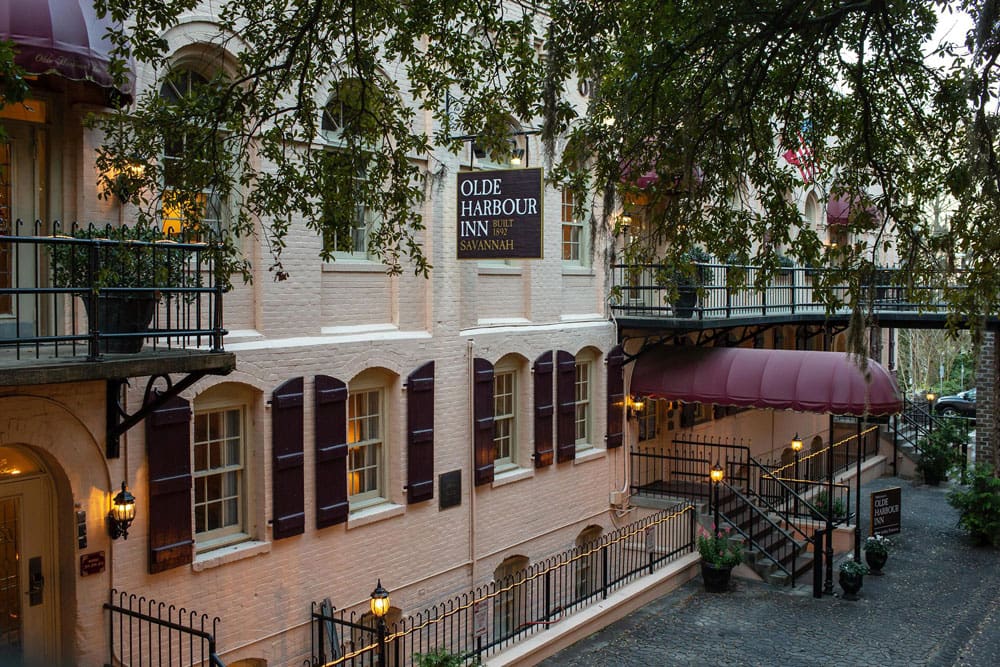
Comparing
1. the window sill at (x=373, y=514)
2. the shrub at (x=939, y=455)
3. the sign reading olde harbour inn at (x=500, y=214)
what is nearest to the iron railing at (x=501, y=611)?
the window sill at (x=373, y=514)

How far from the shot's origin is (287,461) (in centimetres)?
1242

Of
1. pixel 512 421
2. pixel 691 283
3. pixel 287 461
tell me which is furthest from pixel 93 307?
pixel 691 283

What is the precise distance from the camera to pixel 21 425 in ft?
31.8

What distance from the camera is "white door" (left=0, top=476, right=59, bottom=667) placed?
33.3ft

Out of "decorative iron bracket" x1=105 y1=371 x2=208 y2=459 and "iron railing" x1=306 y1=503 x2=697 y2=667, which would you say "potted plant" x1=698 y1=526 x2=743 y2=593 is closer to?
"iron railing" x1=306 y1=503 x2=697 y2=667

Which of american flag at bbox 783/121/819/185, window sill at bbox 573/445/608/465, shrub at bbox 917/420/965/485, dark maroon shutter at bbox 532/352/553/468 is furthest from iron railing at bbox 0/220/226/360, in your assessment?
shrub at bbox 917/420/965/485

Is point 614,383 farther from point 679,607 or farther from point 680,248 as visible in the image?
point 680,248

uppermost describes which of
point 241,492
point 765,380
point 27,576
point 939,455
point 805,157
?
point 805,157

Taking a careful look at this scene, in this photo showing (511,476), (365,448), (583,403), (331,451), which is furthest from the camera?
(583,403)

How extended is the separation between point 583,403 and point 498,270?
3.77 metres

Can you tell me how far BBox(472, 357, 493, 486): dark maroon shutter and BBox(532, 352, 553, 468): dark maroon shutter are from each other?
1.35m

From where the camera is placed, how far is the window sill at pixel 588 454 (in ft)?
59.4

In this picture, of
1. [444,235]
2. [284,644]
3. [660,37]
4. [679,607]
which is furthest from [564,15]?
[679,607]

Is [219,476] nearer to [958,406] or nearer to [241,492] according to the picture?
[241,492]
